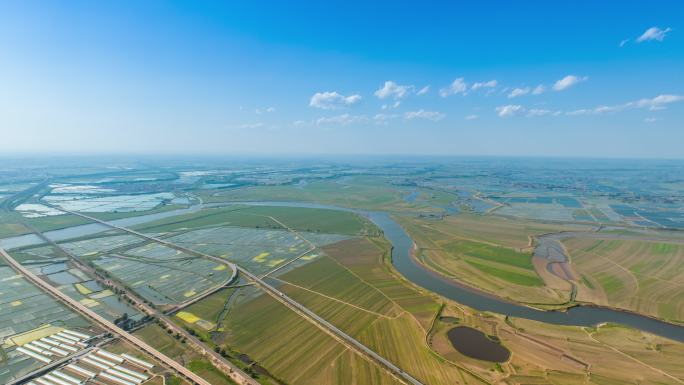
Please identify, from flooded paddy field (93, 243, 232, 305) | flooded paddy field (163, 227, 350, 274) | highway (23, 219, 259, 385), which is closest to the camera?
highway (23, 219, 259, 385)

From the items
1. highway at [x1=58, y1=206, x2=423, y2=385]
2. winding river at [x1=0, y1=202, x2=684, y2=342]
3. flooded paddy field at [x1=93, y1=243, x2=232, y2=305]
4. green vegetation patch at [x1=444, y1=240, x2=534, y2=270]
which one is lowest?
winding river at [x1=0, y1=202, x2=684, y2=342]

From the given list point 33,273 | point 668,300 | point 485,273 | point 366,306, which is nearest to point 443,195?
point 485,273

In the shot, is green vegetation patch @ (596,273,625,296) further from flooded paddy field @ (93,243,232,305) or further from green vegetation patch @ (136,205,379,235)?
flooded paddy field @ (93,243,232,305)

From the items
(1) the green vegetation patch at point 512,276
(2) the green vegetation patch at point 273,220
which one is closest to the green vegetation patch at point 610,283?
(1) the green vegetation patch at point 512,276

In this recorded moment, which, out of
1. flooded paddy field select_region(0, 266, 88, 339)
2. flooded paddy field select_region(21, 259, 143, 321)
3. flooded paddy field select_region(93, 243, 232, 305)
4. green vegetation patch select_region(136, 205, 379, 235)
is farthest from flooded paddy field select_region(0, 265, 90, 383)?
green vegetation patch select_region(136, 205, 379, 235)

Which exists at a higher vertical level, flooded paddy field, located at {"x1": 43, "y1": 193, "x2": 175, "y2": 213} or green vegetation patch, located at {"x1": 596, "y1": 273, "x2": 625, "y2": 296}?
flooded paddy field, located at {"x1": 43, "y1": 193, "x2": 175, "y2": 213}

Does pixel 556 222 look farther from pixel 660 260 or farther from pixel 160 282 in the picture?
pixel 160 282

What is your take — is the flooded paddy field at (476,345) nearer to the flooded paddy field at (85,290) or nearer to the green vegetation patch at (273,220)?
the flooded paddy field at (85,290)
